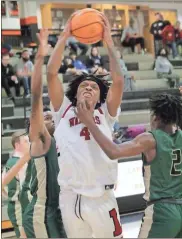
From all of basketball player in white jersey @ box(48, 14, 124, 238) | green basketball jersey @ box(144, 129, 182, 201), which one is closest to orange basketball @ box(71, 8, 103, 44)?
basketball player in white jersey @ box(48, 14, 124, 238)

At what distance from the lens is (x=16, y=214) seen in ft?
10.8

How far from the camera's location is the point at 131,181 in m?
4.84

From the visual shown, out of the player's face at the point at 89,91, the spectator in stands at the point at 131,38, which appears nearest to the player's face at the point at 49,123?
the player's face at the point at 89,91

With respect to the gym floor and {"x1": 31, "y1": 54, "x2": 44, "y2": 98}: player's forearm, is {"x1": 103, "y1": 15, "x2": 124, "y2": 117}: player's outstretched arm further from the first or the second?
the gym floor

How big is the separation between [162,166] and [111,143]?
1.01ft

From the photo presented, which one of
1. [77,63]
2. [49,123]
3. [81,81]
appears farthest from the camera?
[77,63]

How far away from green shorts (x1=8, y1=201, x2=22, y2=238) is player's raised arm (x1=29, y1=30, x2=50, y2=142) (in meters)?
0.93

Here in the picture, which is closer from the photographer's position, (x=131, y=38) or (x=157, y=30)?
(x=157, y=30)

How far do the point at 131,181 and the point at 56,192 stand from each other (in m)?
2.31

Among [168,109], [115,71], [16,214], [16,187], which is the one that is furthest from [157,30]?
[168,109]

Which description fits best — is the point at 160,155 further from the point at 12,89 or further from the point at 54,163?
the point at 12,89

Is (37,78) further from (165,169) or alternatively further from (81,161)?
(165,169)

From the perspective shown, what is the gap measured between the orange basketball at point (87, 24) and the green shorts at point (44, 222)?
3.17ft

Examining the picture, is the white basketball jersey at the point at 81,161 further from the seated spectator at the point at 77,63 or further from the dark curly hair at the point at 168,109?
the seated spectator at the point at 77,63
